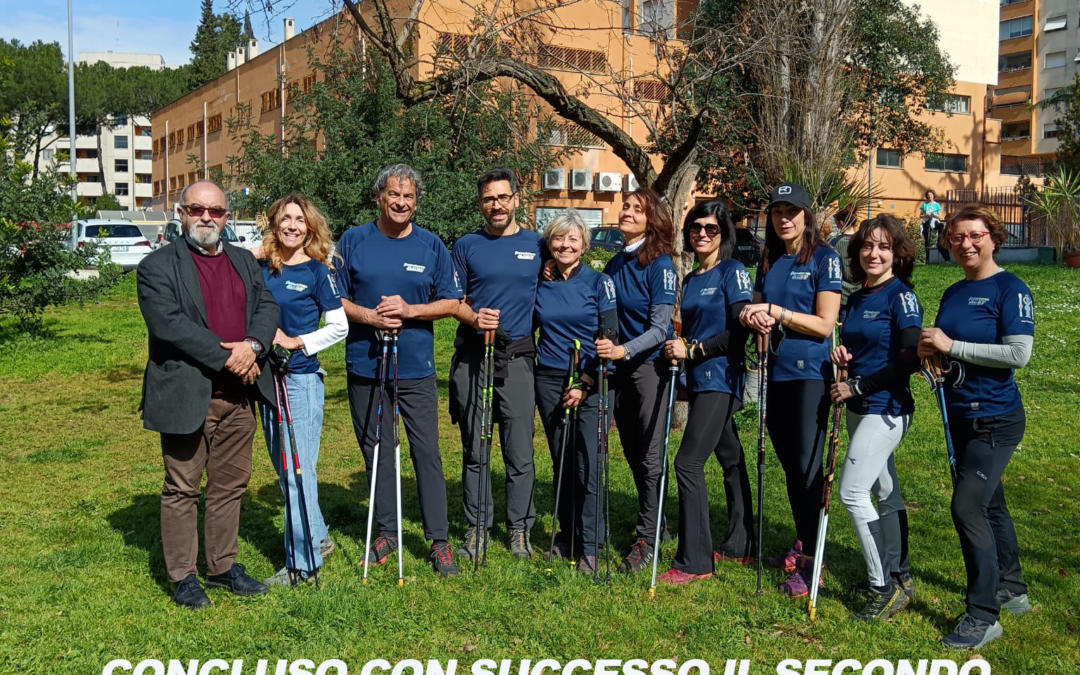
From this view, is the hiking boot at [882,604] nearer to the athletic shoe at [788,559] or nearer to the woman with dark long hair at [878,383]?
the woman with dark long hair at [878,383]

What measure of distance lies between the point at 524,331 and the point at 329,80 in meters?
10.9

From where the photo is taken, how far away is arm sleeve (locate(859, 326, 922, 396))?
4.66 m

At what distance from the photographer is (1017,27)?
195 ft

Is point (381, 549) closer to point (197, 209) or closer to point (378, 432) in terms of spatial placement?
point (378, 432)

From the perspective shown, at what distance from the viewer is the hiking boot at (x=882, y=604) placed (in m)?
4.82

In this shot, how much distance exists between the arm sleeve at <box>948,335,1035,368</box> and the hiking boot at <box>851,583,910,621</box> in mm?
1278

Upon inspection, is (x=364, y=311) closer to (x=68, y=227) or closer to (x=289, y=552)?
(x=289, y=552)

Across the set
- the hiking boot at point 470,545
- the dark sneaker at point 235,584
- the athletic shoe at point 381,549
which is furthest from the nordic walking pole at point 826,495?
the dark sneaker at point 235,584

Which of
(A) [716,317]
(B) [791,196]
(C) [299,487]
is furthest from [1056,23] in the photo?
(C) [299,487]

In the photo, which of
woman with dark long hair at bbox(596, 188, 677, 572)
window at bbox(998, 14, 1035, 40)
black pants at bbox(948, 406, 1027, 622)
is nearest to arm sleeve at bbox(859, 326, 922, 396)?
black pants at bbox(948, 406, 1027, 622)

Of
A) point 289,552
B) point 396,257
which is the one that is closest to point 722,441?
point 396,257

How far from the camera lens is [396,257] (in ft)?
18.0

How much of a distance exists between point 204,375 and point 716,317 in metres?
2.76

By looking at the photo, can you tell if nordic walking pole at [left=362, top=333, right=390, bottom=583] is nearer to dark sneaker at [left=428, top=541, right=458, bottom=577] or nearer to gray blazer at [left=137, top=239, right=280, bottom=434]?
dark sneaker at [left=428, top=541, right=458, bottom=577]
